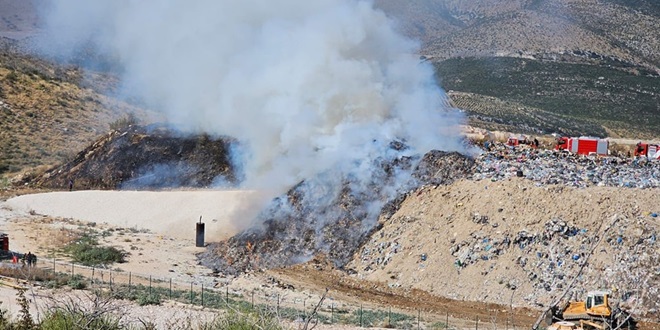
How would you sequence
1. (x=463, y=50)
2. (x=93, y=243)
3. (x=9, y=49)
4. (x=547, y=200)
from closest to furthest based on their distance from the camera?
(x=547, y=200) → (x=93, y=243) → (x=9, y=49) → (x=463, y=50)

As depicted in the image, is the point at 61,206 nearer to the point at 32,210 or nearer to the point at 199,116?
the point at 32,210

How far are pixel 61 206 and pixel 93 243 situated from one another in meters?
7.95

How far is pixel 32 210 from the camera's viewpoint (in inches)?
1565

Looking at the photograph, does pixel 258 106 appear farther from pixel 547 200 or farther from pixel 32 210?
pixel 547 200

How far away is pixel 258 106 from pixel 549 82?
51.9 metres

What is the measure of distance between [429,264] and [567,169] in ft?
22.4

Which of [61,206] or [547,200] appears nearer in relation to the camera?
[547,200]

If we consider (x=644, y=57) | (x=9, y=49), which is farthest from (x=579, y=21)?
(x=9, y=49)

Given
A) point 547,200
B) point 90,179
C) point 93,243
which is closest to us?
point 547,200

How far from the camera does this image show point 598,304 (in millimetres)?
22594

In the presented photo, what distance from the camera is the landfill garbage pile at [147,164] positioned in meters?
45.8

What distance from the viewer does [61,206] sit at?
134ft

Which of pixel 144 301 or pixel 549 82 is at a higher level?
pixel 549 82

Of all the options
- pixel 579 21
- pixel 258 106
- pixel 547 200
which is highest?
pixel 579 21
